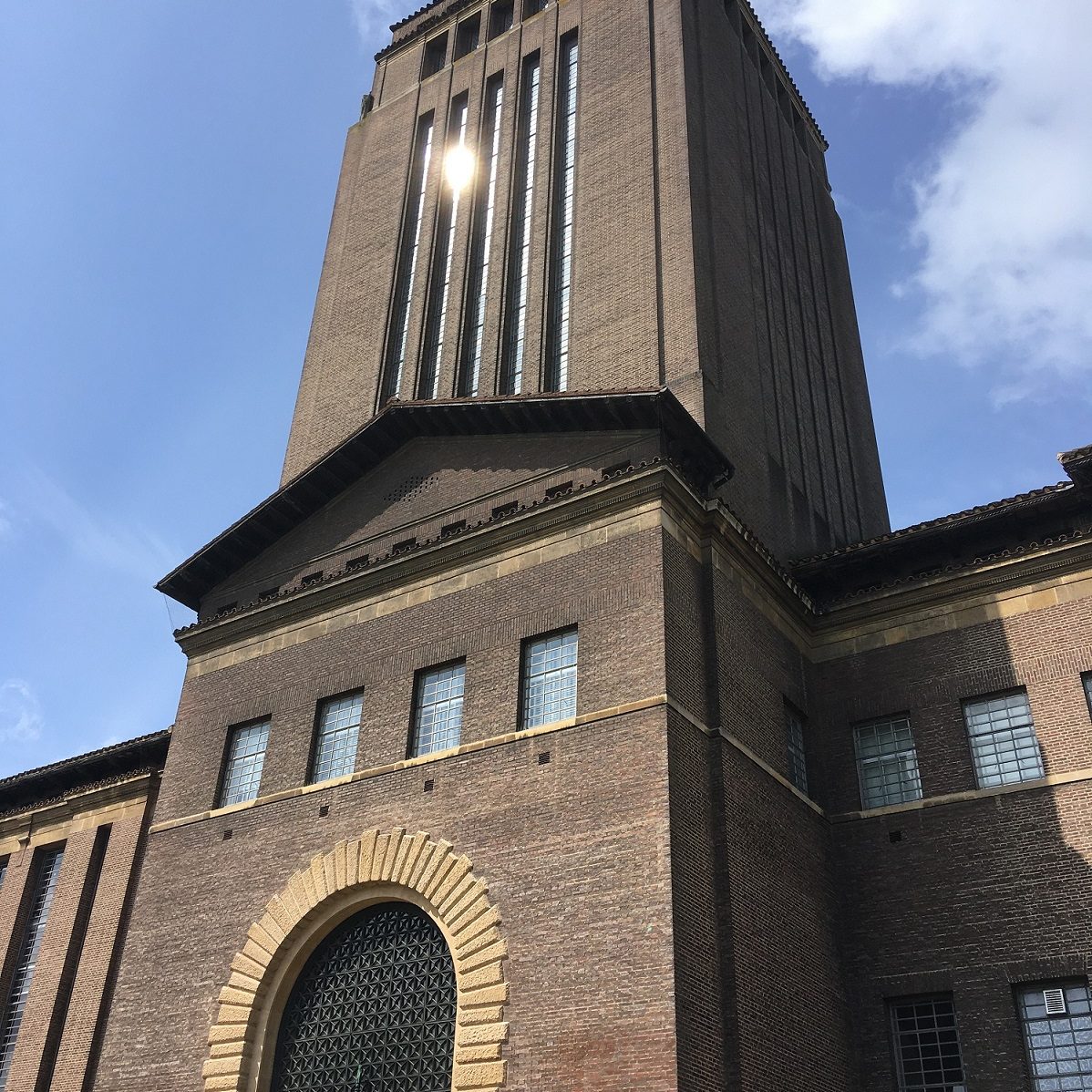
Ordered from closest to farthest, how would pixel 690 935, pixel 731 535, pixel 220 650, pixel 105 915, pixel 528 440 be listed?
1. pixel 690 935
2. pixel 731 535
3. pixel 528 440
4. pixel 220 650
5. pixel 105 915

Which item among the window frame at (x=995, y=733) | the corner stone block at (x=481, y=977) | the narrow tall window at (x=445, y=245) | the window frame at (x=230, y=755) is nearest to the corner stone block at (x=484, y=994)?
the corner stone block at (x=481, y=977)

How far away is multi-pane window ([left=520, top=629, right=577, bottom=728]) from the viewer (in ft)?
61.0

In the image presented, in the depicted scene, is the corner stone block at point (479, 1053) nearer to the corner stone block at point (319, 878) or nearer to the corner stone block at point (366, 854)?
the corner stone block at point (366, 854)

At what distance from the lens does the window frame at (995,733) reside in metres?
19.3

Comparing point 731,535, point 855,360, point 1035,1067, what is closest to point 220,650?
point 731,535

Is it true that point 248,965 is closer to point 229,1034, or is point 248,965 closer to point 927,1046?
point 229,1034

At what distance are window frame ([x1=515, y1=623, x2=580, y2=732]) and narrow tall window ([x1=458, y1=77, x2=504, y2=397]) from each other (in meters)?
10.6

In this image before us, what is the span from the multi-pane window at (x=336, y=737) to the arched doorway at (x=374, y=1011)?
263 centimetres

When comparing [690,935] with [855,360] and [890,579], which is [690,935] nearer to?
[890,579]

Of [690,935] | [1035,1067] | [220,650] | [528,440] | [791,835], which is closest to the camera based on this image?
[690,935]

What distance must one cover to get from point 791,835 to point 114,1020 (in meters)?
11.5

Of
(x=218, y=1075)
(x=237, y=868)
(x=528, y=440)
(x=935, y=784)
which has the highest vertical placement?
(x=528, y=440)

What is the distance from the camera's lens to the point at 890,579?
22.6 meters

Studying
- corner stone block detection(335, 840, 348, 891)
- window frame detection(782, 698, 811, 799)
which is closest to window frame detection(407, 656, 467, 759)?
corner stone block detection(335, 840, 348, 891)
